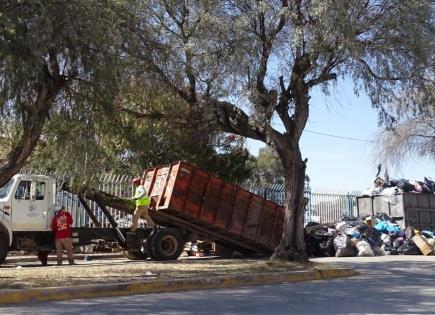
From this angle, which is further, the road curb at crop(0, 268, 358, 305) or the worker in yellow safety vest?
the worker in yellow safety vest

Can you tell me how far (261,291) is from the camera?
11125 mm

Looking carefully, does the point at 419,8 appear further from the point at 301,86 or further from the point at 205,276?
the point at 205,276

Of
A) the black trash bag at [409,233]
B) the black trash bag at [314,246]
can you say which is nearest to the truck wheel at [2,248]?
the black trash bag at [314,246]

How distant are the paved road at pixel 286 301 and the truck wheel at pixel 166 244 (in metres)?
5.39

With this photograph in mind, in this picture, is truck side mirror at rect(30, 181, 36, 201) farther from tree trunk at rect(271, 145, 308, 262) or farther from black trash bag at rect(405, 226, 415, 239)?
black trash bag at rect(405, 226, 415, 239)

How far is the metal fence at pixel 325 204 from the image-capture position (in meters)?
23.1

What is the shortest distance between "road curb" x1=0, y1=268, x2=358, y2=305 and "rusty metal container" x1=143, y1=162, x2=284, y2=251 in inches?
173

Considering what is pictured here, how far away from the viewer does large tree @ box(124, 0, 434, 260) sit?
43.4 ft

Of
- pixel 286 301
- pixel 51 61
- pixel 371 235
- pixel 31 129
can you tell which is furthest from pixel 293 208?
pixel 51 61

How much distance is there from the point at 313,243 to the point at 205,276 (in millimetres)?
9137

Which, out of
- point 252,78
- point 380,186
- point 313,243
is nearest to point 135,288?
point 252,78

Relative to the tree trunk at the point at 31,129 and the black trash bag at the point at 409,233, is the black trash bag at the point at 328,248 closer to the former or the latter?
the black trash bag at the point at 409,233

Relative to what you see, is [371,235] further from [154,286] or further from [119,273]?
[154,286]

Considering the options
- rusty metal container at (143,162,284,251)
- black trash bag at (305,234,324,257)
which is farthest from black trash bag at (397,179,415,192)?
rusty metal container at (143,162,284,251)
